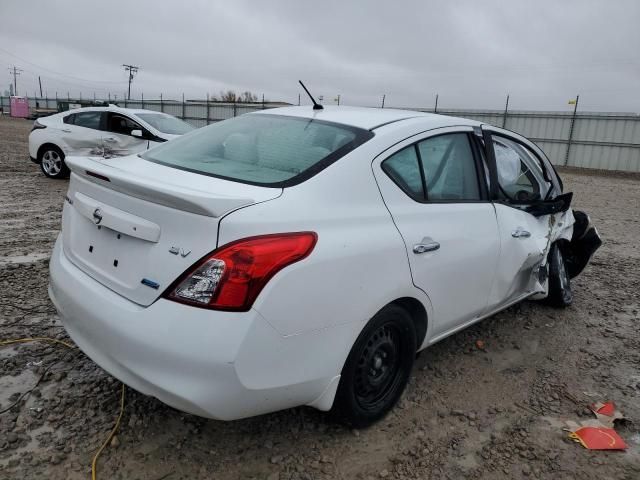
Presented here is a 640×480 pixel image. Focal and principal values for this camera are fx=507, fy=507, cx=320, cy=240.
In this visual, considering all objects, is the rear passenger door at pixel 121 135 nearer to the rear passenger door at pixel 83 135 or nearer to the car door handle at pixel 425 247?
the rear passenger door at pixel 83 135

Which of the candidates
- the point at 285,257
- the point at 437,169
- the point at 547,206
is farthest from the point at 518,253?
the point at 285,257

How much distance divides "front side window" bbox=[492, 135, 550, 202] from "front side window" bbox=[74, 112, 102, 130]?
839 centimetres

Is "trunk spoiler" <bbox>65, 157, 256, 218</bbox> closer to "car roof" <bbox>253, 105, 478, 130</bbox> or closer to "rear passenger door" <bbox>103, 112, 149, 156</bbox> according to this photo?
"car roof" <bbox>253, 105, 478, 130</bbox>

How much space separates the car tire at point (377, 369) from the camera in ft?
7.61

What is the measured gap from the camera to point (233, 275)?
1.88m

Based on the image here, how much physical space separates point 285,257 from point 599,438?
2.00 meters

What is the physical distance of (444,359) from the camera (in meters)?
3.43

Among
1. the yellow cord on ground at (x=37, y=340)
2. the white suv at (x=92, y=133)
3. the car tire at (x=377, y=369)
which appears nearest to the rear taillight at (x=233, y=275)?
the car tire at (x=377, y=369)

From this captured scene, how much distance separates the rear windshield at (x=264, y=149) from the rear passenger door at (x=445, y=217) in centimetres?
27

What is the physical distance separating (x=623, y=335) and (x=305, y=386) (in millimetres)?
3074

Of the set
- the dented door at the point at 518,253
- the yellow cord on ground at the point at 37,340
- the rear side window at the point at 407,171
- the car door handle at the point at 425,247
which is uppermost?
the rear side window at the point at 407,171

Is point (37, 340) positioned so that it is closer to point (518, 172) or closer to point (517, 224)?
point (517, 224)

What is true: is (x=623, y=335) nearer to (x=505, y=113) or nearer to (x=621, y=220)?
(x=621, y=220)

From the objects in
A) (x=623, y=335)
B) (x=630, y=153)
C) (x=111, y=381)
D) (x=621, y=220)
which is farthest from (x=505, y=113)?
(x=111, y=381)
